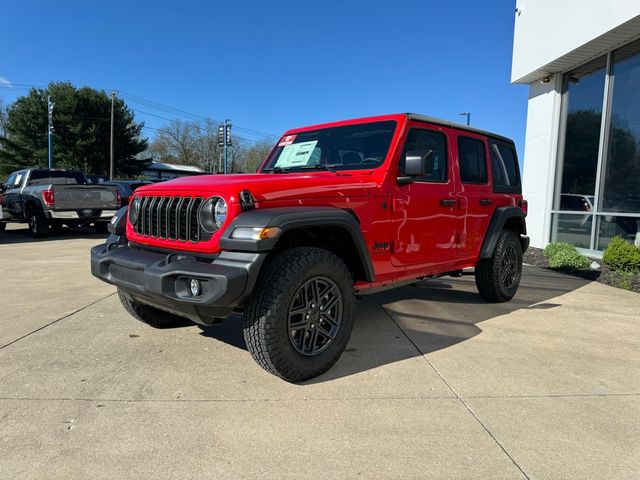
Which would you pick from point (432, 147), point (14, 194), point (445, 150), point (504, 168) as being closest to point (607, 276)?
point (504, 168)

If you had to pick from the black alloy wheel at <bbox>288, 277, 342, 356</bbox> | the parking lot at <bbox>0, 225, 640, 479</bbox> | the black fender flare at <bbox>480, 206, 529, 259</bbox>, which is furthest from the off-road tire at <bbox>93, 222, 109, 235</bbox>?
the black alloy wheel at <bbox>288, 277, 342, 356</bbox>

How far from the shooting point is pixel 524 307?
5336 mm

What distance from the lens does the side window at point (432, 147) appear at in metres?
3.91

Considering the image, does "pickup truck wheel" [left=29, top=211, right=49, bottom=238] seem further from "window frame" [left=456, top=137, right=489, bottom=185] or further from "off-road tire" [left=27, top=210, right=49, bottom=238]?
"window frame" [left=456, top=137, right=489, bottom=185]

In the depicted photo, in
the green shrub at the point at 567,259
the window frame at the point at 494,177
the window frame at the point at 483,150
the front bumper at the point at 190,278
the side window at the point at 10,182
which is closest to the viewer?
the front bumper at the point at 190,278

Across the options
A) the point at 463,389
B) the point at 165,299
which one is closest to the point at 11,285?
the point at 165,299

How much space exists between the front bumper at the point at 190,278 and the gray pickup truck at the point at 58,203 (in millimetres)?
9294

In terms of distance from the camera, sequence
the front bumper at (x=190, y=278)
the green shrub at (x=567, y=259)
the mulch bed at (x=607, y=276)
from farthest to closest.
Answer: the green shrub at (x=567, y=259)
the mulch bed at (x=607, y=276)
the front bumper at (x=190, y=278)

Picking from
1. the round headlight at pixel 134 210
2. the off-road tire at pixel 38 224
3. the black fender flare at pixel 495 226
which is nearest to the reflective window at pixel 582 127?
the black fender flare at pixel 495 226

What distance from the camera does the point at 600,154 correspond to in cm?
884

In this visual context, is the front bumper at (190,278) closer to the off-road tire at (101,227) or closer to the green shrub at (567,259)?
the green shrub at (567,259)

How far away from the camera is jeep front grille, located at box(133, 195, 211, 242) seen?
9.86 feet

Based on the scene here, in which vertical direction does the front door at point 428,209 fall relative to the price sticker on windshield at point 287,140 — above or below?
below

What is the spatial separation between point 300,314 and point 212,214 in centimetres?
88
